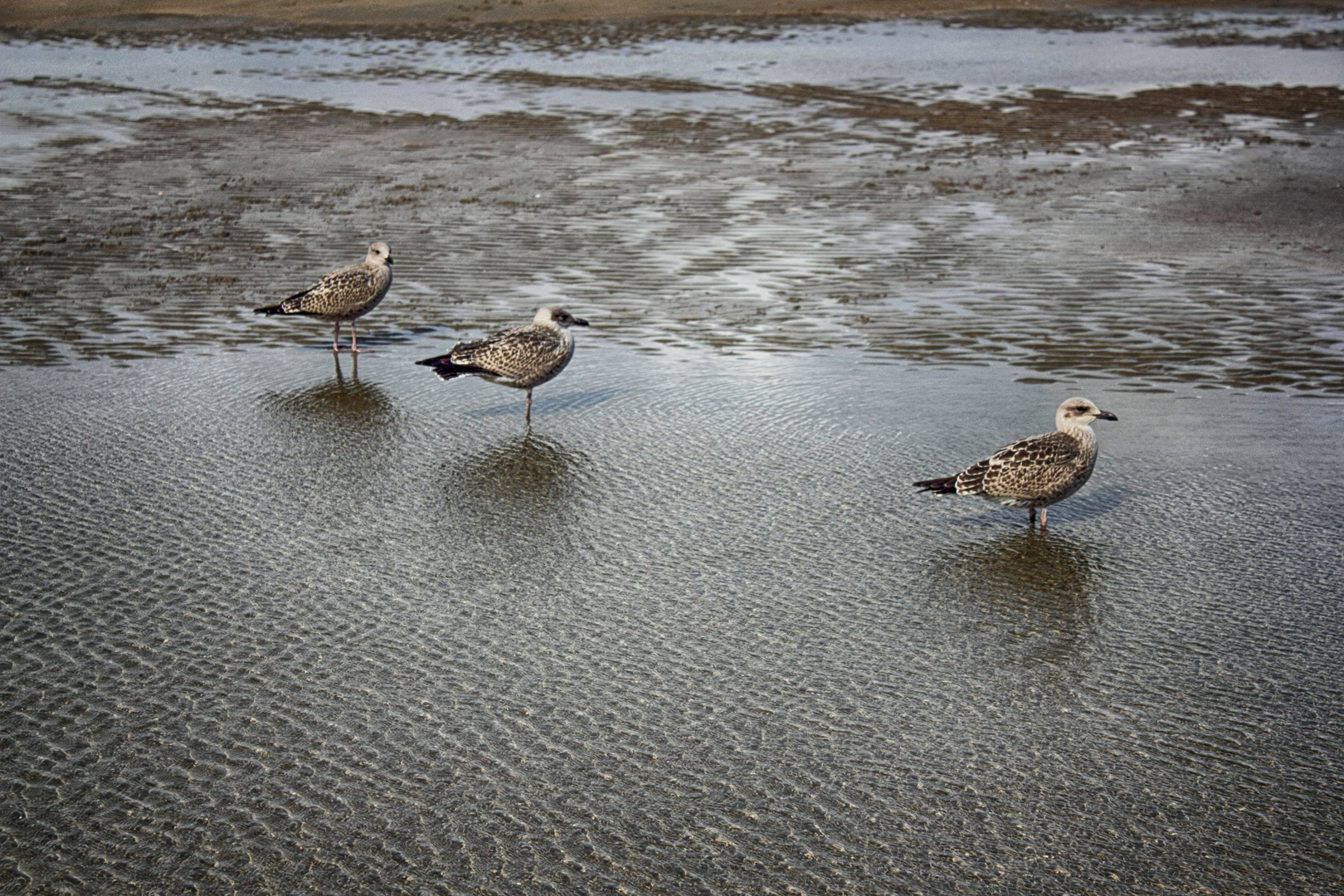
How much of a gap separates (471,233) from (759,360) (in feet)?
19.5

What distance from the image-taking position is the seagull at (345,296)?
11.1 meters

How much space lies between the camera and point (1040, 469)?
23.5 ft

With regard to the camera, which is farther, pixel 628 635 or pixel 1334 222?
pixel 1334 222

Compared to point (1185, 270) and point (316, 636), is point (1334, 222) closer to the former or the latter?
point (1185, 270)

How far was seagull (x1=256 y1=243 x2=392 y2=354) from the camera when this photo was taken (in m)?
11.1

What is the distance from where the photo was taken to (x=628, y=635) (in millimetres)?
6043

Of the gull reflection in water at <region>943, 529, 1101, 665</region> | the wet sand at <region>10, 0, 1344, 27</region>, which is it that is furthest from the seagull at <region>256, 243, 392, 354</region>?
the wet sand at <region>10, 0, 1344, 27</region>

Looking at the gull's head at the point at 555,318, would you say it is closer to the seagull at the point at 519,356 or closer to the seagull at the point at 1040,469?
the seagull at the point at 519,356

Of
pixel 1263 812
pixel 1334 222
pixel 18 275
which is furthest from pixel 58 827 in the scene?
pixel 1334 222

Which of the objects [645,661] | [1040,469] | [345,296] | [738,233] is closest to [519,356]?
[345,296]

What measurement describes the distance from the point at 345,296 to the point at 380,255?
0.63m

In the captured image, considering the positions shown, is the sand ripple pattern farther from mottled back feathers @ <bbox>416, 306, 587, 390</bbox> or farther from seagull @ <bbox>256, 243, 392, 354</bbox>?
seagull @ <bbox>256, 243, 392, 354</bbox>

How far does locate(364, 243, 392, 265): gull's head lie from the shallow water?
0.77m

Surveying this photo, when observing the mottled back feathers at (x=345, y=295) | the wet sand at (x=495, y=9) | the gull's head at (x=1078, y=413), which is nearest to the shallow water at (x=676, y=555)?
the mottled back feathers at (x=345, y=295)
